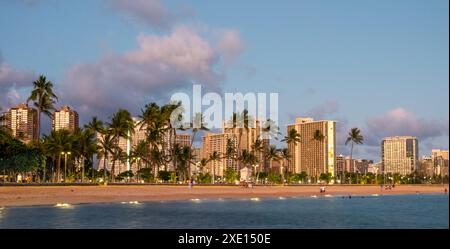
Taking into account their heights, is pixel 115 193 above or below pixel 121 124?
below

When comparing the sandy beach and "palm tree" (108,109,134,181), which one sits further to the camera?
"palm tree" (108,109,134,181)

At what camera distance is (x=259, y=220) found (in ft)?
141

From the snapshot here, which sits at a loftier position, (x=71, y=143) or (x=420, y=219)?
(x=71, y=143)

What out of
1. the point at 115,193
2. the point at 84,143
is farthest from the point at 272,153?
the point at 115,193

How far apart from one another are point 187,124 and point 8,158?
3585 cm

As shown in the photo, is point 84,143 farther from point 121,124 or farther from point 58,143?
point 121,124

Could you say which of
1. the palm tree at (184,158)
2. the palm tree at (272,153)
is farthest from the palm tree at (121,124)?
the palm tree at (272,153)

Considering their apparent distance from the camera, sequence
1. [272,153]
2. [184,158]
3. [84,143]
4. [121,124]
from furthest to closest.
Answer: [272,153] < [184,158] < [84,143] < [121,124]

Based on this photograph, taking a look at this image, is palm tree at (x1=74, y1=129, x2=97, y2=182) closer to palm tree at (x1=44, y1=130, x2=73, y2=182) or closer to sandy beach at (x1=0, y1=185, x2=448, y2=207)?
palm tree at (x1=44, y1=130, x2=73, y2=182)

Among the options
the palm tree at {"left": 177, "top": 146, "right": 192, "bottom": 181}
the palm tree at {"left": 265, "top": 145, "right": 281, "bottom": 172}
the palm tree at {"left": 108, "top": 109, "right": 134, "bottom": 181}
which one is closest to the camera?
the palm tree at {"left": 108, "top": 109, "right": 134, "bottom": 181}

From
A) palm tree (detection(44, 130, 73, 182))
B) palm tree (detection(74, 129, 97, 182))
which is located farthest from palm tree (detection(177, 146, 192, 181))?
palm tree (detection(44, 130, 73, 182))
